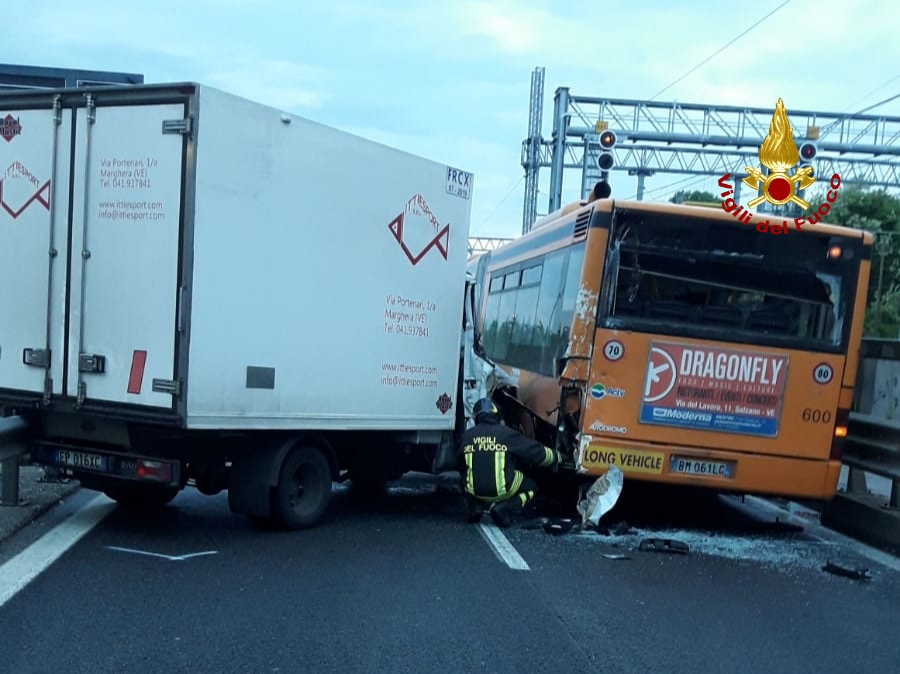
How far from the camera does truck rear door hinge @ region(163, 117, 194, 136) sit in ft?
22.8

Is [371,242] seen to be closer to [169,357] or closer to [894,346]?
[169,357]

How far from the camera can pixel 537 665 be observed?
16.7ft

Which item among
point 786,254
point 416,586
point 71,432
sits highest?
point 786,254

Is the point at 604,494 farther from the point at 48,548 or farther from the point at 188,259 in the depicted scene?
the point at 48,548

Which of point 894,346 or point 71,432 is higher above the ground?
point 894,346

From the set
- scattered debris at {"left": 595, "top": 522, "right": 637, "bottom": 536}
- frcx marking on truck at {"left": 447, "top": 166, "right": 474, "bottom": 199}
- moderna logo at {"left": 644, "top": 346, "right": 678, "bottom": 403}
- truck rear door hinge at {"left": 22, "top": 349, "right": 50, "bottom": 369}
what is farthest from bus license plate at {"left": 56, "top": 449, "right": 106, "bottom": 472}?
moderna logo at {"left": 644, "top": 346, "right": 678, "bottom": 403}

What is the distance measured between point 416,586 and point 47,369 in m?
3.22

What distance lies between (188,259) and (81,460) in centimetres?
191

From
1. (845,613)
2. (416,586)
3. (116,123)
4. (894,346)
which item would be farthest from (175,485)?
(894,346)

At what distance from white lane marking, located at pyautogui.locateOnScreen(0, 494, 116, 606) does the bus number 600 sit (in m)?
6.06

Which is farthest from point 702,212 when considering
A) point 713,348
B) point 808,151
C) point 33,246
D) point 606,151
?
point 808,151

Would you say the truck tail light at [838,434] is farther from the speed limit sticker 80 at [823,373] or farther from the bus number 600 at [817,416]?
the speed limit sticker 80 at [823,373]

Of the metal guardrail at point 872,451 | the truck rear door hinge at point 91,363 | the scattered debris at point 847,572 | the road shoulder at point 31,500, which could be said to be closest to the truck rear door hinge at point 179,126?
the truck rear door hinge at point 91,363

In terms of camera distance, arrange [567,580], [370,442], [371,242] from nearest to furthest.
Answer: [567,580], [371,242], [370,442]
